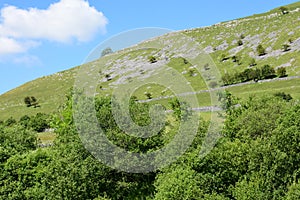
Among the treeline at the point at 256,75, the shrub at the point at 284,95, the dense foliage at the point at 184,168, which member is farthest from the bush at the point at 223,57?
the dense foliage at the point at 184,168

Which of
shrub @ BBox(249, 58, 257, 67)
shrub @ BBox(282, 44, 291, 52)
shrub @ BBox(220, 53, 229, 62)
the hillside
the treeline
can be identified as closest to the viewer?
the hillside

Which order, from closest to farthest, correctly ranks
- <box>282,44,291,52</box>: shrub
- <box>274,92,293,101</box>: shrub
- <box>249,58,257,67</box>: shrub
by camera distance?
1. <box>274,92,293,101</box>: shrub
2. <box>249,58,257,67</box>: shrub
3. <box>282,44,291,52</box>: shrub

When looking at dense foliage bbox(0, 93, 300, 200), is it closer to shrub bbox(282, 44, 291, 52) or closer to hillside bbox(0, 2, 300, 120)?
hillside bbox(0, 2, 300, 120)

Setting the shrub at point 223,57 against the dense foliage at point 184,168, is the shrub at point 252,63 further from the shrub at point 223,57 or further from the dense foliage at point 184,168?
the dense foliage at point 184,168

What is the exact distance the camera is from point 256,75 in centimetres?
9219

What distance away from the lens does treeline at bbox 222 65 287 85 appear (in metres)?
90.0

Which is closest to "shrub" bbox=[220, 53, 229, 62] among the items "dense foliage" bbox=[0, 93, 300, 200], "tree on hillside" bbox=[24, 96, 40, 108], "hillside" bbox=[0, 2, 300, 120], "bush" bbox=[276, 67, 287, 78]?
"hillside" bbox=[0, 2, 300, 120]

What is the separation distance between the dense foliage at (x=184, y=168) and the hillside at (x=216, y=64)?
36979mm

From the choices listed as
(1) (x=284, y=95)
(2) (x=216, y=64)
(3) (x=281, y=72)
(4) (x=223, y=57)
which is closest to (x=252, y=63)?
(2) (x=216, y=64)

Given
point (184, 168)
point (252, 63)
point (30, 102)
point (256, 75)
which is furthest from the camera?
point (30, 102)

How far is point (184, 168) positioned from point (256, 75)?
63353 mm

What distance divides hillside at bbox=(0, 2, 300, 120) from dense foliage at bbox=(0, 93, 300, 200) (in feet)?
121

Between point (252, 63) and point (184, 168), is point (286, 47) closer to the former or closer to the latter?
point (252, 63)

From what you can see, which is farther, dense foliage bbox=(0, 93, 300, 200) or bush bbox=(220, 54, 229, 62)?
bush bbox=(220, 54, 229, 62)
